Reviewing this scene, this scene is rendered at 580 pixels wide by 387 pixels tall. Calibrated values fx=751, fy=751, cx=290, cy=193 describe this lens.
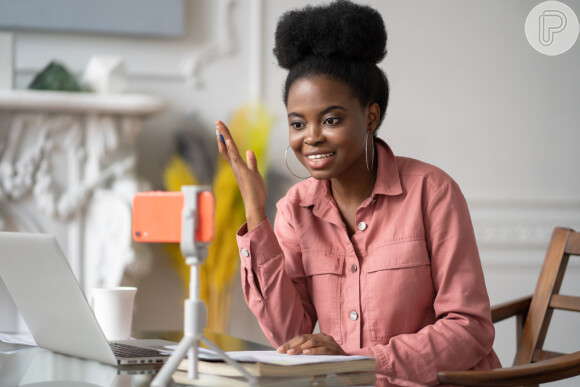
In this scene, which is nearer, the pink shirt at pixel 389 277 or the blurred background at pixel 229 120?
the pink shirt at pixel 389 277

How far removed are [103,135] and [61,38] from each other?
0.50m

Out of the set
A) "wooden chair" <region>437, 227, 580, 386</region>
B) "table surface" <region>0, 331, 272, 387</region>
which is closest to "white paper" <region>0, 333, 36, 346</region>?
"table surface" <region>0, 331, 272, 387</region>

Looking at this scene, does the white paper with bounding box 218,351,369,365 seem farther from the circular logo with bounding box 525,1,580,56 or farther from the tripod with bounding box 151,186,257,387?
the circular logo with bounding box 525,1,580,56

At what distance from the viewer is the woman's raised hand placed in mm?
1310

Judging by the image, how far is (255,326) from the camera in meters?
3.17

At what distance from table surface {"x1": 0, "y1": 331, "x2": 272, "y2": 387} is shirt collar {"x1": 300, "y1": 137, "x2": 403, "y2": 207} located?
633mm

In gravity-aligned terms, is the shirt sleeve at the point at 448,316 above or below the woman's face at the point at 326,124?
below

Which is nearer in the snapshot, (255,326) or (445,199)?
(445,199)

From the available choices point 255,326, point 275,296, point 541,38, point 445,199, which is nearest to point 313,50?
point 445,199

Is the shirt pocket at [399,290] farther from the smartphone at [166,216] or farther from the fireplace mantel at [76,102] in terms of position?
the fireplace mantel at [76,102]

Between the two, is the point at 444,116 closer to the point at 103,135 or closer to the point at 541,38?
the point at 541,38

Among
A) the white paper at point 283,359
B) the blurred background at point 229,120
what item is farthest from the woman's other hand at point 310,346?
the blurred background at point 229,120

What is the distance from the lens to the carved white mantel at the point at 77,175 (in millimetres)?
2717

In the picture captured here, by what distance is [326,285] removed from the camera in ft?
5.14
